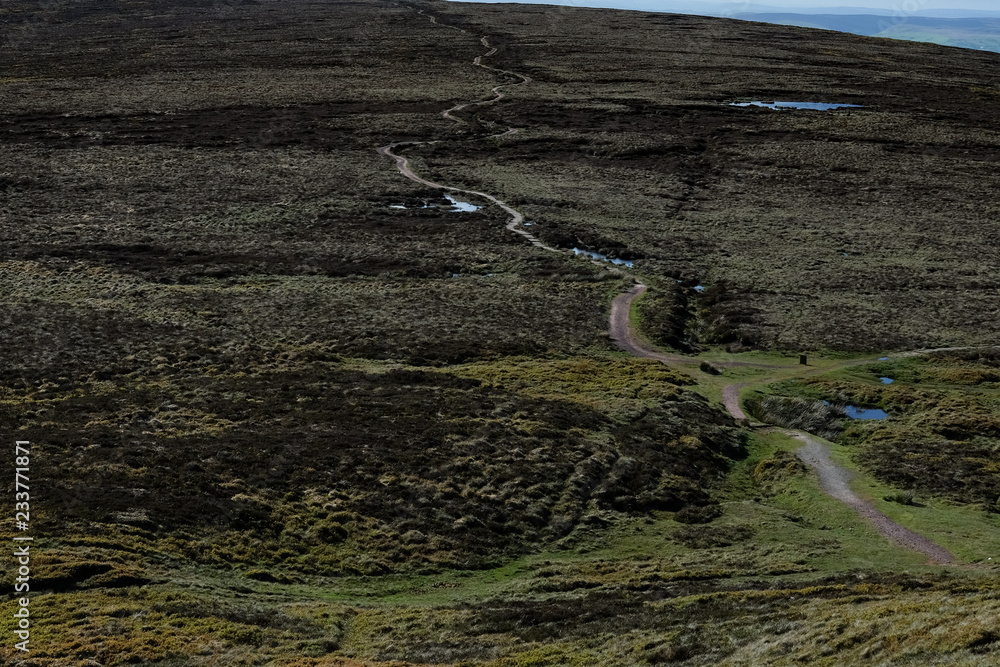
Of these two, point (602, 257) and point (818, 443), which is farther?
point (602, 257)

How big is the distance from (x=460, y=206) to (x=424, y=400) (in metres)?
38.7

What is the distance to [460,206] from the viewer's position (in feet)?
247

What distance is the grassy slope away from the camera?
2225cm

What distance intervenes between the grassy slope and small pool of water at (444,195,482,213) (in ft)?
8.65

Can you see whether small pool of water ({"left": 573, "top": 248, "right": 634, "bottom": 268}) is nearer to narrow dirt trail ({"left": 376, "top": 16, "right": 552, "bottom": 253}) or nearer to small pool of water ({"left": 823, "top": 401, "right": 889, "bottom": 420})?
narrow dirt trail ({"left": 376, "top": 16, "right": 552, "bottom": 253})

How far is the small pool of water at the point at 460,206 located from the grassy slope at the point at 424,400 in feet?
8.65

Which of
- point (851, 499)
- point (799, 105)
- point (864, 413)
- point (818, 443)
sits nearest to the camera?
point (851, 499)

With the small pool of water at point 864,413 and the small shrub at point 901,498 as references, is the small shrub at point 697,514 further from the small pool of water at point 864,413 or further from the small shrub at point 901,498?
the small pool of water at point 864,413

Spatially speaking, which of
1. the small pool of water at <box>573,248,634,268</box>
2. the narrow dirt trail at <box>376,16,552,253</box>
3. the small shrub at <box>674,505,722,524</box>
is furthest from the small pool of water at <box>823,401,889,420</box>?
the narrow dirt trail at <box>376,16,552,253</box>

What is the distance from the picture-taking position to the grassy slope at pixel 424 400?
2225 cm

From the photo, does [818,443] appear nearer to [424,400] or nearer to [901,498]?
[901,498]

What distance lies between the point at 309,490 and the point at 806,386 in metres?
23.0

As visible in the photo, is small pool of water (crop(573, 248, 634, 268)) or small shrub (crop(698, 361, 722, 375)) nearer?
small shrub (crop(698, 361, 722, 375))

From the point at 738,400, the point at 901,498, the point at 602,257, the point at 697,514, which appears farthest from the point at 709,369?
the point at 602,257
